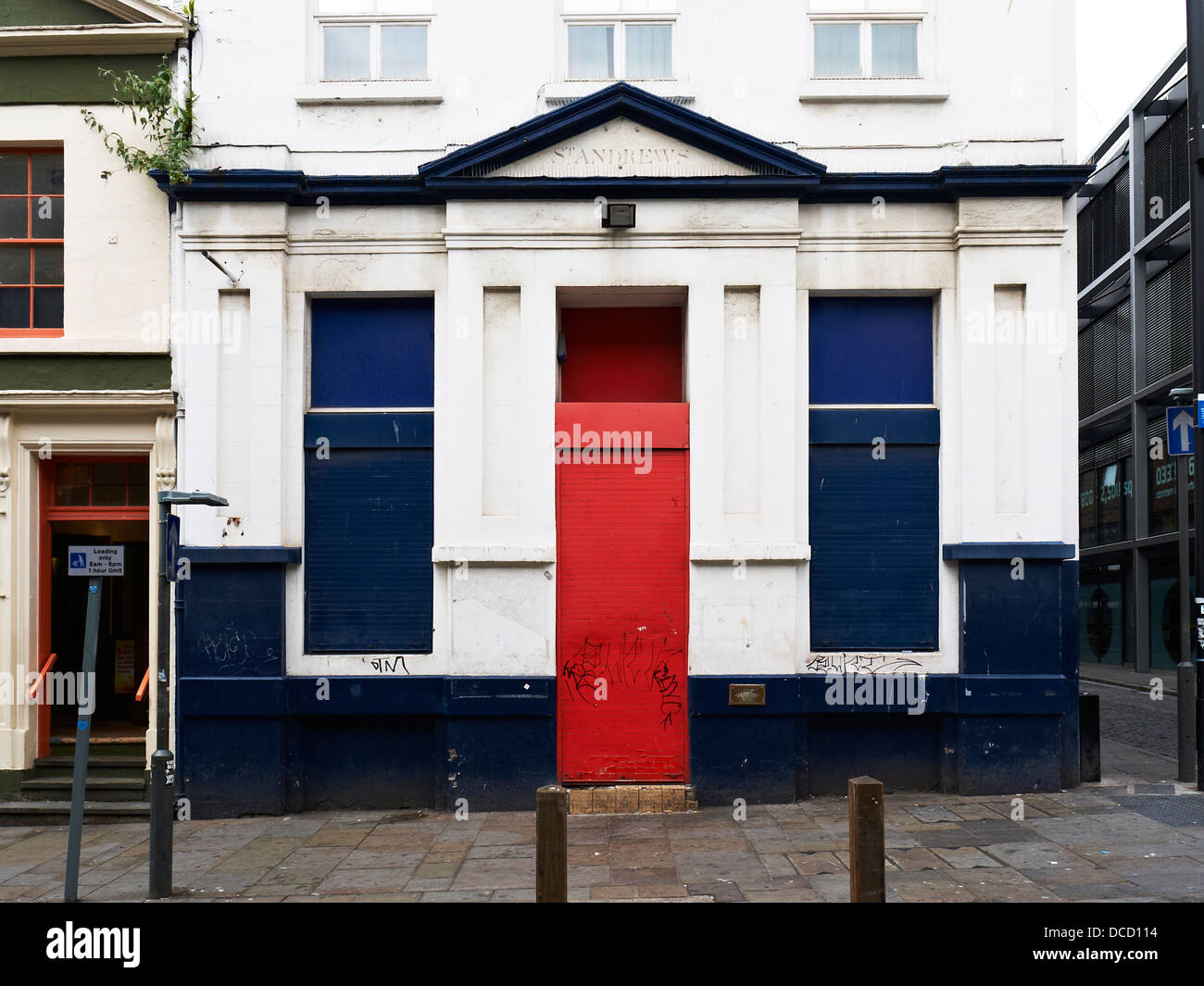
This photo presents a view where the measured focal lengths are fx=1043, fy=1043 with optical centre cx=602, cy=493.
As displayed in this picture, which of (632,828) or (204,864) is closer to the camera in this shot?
(204,864)

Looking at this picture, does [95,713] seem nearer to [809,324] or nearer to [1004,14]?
[809,324]

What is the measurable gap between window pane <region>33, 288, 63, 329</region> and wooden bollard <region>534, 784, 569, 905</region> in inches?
312

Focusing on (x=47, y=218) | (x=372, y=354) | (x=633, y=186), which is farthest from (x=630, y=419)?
(x=47, y=218)

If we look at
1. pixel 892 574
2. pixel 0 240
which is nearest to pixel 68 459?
pixel 0 240

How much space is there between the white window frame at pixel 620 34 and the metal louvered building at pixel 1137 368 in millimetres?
16431

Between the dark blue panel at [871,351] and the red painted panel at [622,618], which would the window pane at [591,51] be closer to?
the dark blue panel at [871,351]

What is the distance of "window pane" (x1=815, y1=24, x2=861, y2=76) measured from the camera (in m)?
10.8

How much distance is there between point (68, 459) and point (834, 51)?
9.16m

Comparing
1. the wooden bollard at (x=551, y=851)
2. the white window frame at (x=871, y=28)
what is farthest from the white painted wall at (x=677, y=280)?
the wooden bollard at (x=551, y=851)

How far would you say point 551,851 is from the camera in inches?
251

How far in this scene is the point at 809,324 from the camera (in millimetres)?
10734

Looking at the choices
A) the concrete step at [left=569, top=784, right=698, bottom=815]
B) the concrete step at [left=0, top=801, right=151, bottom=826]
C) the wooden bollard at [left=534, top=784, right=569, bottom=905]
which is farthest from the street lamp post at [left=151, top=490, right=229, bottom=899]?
the concrete step at [left=569, top=784, right=698, bottom=815]

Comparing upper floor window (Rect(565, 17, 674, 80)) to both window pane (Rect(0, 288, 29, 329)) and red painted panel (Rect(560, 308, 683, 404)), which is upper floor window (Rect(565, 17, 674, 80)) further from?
window pane (Rect(0, 288, 29, 329))

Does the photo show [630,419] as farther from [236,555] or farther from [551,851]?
[551,851]
